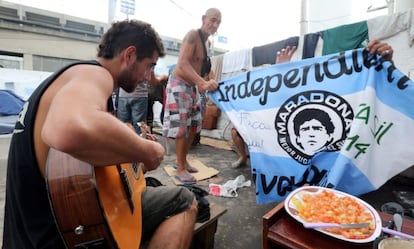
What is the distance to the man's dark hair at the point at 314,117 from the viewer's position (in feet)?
4.80

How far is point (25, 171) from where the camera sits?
584mm

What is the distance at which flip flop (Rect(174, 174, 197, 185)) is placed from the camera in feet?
6.40

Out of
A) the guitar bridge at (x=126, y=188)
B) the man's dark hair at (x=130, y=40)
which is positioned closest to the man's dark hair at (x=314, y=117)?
the man's dark hair at (x=130, y=40)

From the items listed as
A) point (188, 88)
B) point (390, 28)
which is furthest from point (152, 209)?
point (390, 28)

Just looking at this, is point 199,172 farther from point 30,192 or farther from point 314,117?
point 30,192

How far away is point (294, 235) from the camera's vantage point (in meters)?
0.76

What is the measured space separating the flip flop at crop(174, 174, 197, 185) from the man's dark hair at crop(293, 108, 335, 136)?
3.17 ft

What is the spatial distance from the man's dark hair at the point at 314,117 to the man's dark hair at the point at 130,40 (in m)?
1.06

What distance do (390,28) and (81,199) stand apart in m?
2.75

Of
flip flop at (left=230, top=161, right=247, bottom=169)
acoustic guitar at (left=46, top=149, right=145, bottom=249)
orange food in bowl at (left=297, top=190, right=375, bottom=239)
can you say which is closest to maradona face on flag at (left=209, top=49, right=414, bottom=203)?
orange food in bowl at (left=297, top=190, right=375, bottom=239)

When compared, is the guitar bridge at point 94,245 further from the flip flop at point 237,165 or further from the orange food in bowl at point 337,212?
the flip flop at point 237,165

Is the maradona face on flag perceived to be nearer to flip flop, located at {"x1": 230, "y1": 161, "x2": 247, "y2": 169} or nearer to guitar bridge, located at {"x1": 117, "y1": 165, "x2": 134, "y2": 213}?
flip flop, located at {"x1": 230, "y1": 161, "x2": 247, "y2": 169}

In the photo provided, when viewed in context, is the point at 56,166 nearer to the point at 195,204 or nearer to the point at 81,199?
the point at 81,199

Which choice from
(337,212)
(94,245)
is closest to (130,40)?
(94,245)
